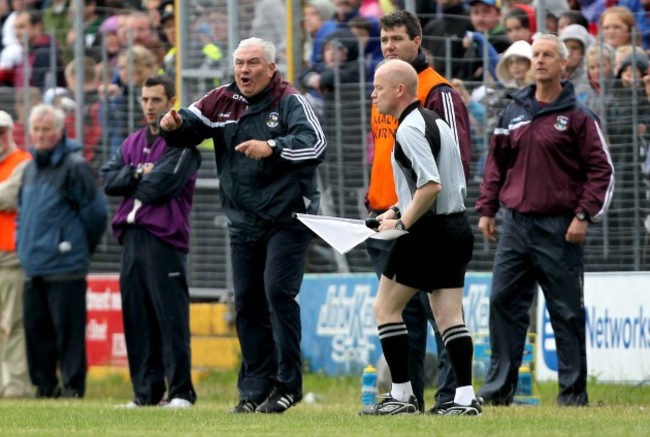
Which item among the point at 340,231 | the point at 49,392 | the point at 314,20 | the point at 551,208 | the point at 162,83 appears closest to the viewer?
the point at 340,231

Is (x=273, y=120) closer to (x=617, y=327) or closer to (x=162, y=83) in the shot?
(x=162, y=83)

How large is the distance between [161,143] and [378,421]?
4.28m

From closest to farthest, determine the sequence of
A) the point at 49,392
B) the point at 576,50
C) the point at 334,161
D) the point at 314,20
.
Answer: the point at 576,50 < the point at 49,392 < the point at 334,161 < the point at 314,20

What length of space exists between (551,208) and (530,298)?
0.80 meters

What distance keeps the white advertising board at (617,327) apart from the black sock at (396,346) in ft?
11.8

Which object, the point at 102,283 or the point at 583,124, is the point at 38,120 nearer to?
the point at 102,283

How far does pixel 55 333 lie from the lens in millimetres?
15281

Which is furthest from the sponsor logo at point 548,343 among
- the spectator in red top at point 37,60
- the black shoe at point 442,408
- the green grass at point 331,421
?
the spectator in red top at point 37,60

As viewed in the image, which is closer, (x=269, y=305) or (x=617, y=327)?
(x=269, y=305)

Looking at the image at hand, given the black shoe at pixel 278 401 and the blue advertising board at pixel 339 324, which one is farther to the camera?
the blue advertising board at pixel 339 324

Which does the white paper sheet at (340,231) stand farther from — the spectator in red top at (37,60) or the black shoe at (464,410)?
the spectator in red top at (37,60)

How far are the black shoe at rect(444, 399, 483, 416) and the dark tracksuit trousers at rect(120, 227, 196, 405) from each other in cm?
352

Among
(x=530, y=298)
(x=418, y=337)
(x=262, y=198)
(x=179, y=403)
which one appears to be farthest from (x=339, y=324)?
(x=262, y=198)

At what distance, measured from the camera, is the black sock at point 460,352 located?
32.6ft
